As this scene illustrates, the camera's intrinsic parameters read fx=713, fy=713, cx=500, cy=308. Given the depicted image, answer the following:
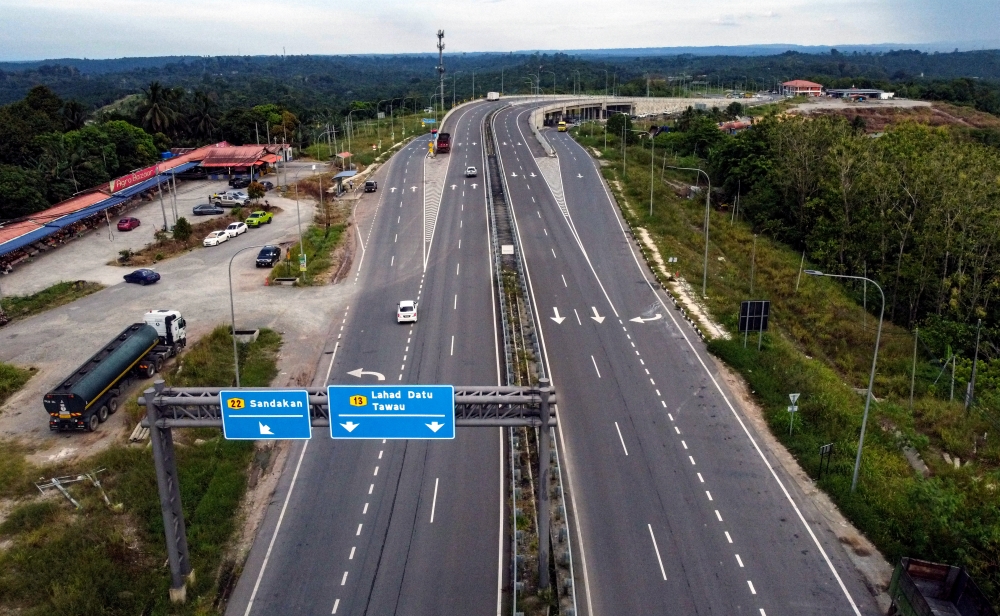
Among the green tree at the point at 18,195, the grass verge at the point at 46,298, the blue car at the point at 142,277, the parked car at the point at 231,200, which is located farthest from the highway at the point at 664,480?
the green tree at the point at 18,195

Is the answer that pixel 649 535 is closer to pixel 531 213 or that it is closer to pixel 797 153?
pixel 531 213

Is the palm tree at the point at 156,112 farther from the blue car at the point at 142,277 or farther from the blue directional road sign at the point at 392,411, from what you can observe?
the blue directional road sign at the point at 392,411

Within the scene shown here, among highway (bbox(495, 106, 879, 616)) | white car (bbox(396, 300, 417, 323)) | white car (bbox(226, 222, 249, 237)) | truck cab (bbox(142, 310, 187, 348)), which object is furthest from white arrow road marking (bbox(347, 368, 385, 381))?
white car (bbox(226, 222, 249, 237))

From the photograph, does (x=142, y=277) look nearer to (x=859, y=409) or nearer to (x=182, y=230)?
(x=182, y=230)

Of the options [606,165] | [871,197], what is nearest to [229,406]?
[871,197]

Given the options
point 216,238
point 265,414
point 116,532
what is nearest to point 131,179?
point 216,238

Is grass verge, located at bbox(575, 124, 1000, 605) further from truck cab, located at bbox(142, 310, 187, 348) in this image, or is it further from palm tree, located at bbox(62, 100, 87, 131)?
palm tree, located at bbox(62, 100, 87, 131)

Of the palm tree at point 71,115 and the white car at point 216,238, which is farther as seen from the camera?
the palm tree at point 71,115
